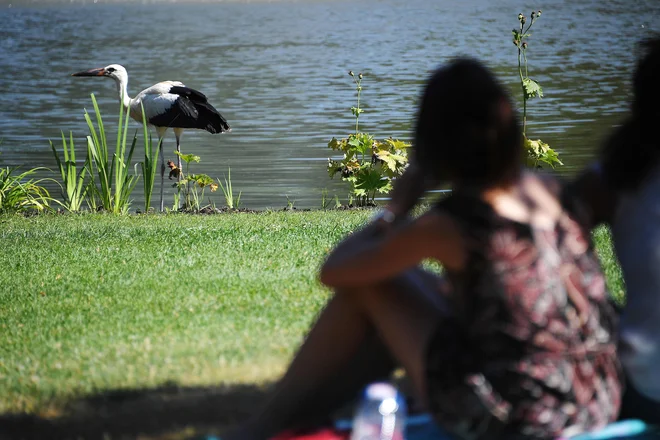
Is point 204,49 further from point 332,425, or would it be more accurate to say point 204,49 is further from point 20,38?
point 332,425

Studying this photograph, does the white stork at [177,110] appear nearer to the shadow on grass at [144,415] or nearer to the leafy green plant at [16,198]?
the leafy green plant at [16,198]

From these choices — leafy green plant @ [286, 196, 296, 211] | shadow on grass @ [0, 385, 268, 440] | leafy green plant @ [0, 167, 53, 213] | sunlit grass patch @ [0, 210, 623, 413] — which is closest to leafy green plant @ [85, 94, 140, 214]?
leafy green plant @ [0, 167, 53, 213]

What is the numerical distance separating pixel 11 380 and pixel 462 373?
2.04 metres

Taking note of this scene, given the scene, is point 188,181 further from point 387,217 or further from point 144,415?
point 387,217

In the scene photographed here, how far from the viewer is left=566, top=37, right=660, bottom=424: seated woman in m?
2.54

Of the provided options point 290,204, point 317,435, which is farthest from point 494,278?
point 290,204

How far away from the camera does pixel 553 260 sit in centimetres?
236

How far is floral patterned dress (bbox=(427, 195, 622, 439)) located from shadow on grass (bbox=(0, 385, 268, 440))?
1.13 meters

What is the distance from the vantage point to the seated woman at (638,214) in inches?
100

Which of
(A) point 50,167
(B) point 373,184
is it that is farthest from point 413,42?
(B) point 373,184

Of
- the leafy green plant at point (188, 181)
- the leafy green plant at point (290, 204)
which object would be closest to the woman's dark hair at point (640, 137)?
the leafy green plant at point (290, 204)

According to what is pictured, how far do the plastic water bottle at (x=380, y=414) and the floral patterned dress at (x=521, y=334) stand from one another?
0.11 metres

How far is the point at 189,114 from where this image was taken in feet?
34.6

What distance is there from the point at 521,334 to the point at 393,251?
0.33m
